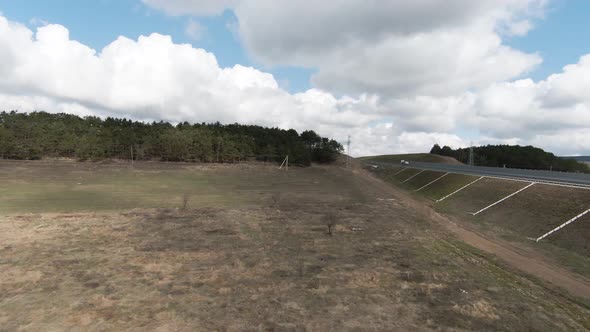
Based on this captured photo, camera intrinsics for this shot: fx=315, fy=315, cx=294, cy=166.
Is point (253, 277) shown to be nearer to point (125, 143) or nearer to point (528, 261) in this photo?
point (528, 261)

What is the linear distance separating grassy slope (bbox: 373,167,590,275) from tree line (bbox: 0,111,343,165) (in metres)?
67.8

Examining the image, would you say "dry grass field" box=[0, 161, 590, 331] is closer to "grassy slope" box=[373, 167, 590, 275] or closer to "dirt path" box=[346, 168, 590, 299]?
"dirt path" box=[346, 168, 590, 299]

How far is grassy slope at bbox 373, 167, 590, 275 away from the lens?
21.2m

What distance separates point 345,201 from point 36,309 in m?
32.0

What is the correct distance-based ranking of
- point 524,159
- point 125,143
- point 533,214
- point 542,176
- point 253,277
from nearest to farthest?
point 253,277 < point 533,214 < point 542,176 < point 125,143 < point 524,159

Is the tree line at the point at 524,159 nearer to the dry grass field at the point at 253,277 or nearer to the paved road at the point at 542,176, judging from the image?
the paved road at the point at 542,176

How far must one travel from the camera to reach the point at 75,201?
3244 centimetres

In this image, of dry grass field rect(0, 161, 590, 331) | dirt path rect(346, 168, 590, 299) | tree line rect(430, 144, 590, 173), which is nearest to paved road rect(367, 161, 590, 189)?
dirt path rect(346, 168, 590, 299)

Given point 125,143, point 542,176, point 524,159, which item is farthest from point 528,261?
point 524,159

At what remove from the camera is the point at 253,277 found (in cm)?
1416

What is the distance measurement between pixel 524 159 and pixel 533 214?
123795mm

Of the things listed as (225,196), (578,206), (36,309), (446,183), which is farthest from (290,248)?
(446,183)

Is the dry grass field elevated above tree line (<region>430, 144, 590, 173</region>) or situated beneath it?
situated beneath

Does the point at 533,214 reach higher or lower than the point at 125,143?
lower
